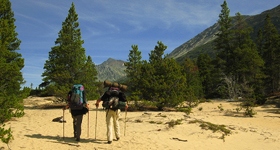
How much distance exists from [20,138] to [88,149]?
2.73 m

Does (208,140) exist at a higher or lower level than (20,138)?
lower

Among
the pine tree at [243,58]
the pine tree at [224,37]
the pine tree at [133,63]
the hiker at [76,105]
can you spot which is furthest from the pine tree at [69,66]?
the pine tree at [224,37]

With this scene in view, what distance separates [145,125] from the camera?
9.55 m

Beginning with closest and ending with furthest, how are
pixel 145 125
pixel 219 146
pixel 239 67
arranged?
pixel 219 146 → pixel 145 125 → pixel 239 67

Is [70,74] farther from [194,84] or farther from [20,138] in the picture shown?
[194,84]

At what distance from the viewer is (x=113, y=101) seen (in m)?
5.88

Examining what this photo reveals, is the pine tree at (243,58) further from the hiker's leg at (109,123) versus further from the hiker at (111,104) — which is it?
the hiker's leg at (109,123)

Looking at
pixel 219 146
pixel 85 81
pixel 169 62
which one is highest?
pixel 169 62

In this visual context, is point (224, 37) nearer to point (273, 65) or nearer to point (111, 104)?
point (273, 65)

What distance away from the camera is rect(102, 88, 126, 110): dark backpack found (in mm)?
5828

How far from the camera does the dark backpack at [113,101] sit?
19.1 ft

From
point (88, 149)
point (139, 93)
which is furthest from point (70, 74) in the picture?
point (88, 149)

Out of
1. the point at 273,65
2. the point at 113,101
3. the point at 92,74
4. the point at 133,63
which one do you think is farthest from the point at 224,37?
the point at 113,101

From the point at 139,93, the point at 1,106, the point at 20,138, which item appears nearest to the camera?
the point at 20,138
